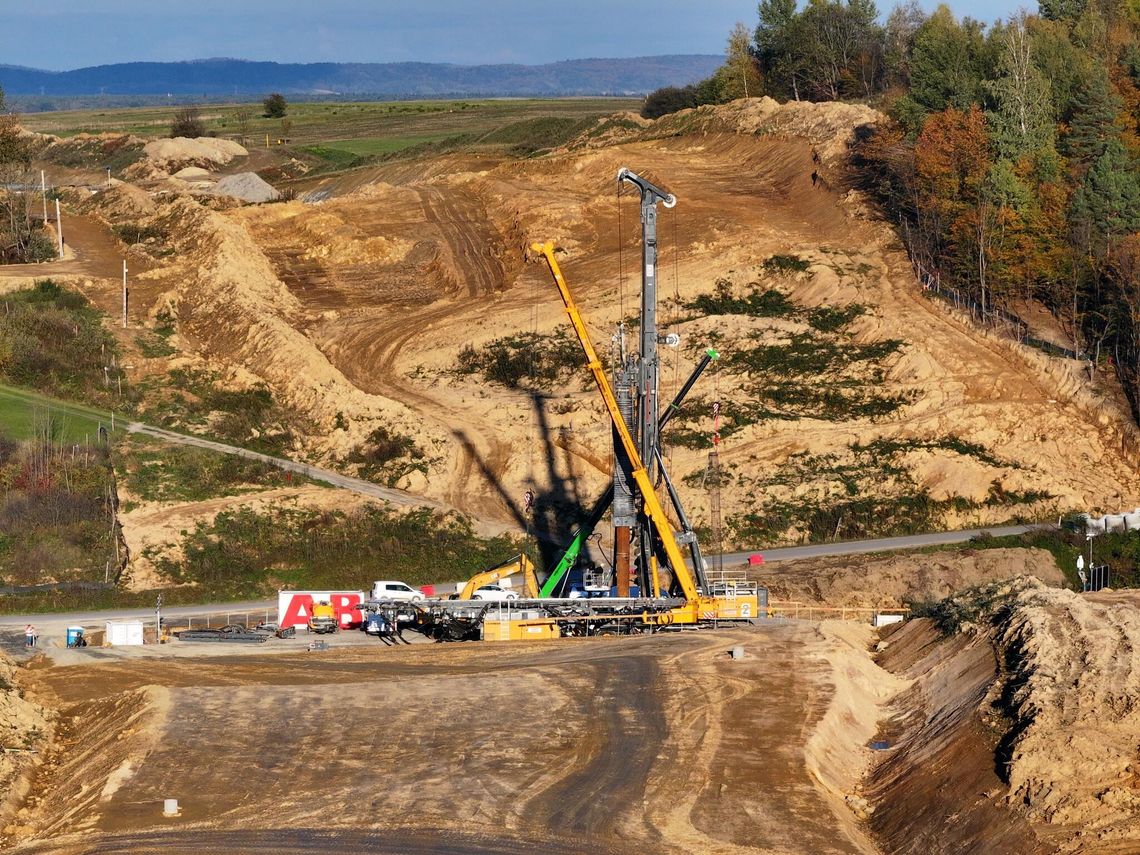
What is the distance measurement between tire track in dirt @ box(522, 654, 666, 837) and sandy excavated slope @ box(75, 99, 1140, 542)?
65.6 ft

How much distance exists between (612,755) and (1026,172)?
48.3 meters

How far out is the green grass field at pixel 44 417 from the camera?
61.7 meters

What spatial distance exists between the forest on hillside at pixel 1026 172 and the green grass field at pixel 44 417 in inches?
1429

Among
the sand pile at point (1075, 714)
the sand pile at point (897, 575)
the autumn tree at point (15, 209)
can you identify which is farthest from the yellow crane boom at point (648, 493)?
the autumn tree at point (15, 209)

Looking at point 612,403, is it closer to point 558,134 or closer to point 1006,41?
point 1006,41

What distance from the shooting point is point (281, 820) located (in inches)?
1229

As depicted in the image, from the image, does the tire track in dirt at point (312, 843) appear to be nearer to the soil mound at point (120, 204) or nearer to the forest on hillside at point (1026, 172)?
the forest on hillside at point (1026, 172)

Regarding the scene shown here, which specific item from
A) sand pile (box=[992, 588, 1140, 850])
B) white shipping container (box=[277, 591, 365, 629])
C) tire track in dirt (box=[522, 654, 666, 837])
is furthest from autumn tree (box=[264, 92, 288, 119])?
sand pile (box=[992, 588, 1140, 850])

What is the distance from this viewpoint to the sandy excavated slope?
62.0 meters

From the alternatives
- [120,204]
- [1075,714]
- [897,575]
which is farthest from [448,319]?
[1075,714]

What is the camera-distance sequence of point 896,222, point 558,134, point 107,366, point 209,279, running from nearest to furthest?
point 107,366
point 209,279
point 896,222
point 558,134

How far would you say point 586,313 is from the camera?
243ft

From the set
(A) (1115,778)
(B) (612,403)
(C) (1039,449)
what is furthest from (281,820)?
(C) (1039,449)

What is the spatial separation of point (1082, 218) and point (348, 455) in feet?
105
